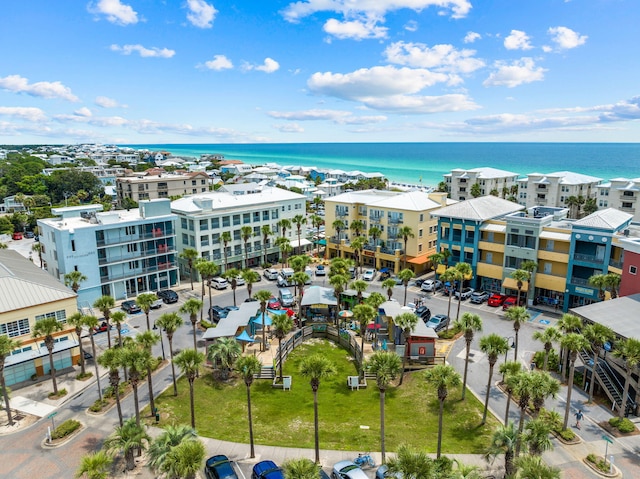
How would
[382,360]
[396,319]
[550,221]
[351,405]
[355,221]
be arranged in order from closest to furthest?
[382,360]
[351,405]
[396,319]
[550,221]
[355,221]

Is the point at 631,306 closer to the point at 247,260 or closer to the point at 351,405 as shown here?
the point at 351,405

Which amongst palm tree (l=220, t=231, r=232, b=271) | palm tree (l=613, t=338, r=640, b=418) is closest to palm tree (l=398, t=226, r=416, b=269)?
palm tree (l=220, t=231, r=232, b=271)

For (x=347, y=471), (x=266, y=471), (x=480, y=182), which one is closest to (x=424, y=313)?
(x=347, y=471)

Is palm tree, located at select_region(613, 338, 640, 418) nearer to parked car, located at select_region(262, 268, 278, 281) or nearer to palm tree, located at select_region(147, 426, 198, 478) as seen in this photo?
palm tree, located at select_region(147, 426, 198, 478)

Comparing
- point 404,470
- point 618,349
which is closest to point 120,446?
point 404,470

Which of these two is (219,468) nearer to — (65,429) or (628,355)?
(65,429)

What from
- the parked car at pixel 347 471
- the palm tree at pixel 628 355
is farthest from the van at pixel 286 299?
the palm tree at pixel 628 355
